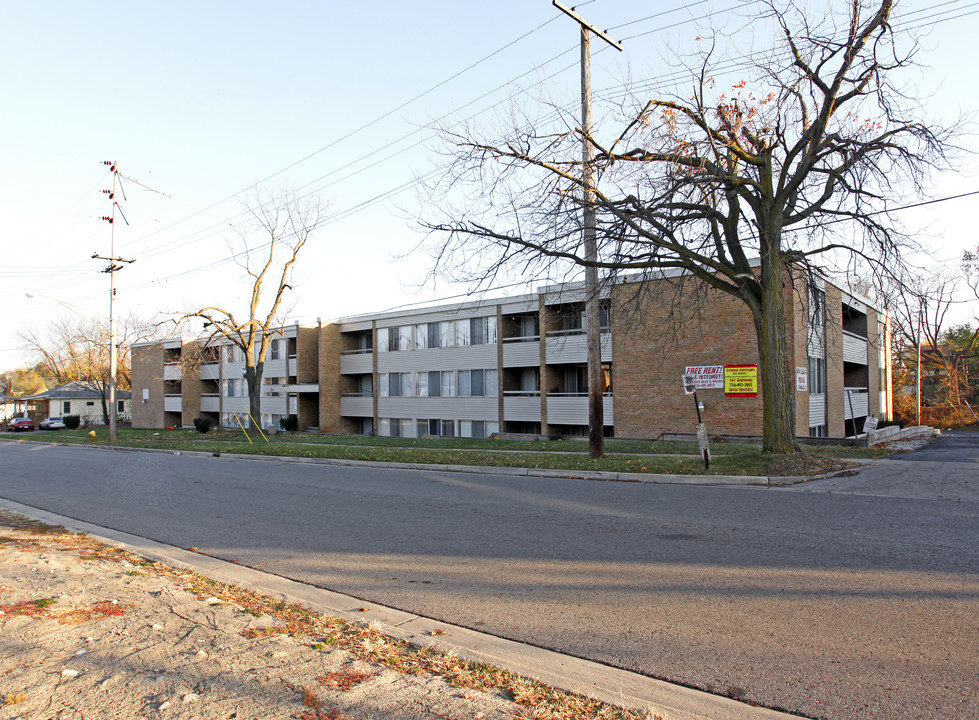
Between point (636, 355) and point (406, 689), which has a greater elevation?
point (636, 355)

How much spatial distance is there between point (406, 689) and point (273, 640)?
133cm

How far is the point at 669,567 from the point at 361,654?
11.6ft

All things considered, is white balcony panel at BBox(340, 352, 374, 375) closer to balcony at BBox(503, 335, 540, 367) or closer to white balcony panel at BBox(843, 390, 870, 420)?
balcony at BBox(503, 335, 540, 367)

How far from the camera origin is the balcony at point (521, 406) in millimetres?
32719

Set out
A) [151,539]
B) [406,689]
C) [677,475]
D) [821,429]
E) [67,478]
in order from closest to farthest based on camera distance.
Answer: [406,689] → [151,539] → [677,475] → [67,478] → [821,429]

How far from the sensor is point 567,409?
31281 mm

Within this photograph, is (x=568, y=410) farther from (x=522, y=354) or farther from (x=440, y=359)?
(x=440, y=359)

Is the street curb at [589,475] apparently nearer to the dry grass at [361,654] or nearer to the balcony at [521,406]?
the dry grass at [361,654]

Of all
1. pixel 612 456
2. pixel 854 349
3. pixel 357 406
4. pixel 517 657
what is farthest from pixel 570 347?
pixel 517 657

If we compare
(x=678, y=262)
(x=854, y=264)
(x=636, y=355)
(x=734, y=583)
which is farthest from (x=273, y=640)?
(x=636, y=355)

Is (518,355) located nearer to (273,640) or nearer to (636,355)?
(636,355)

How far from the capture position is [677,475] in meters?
13.6

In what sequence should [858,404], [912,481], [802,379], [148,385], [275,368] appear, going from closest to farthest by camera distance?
[912,481] < [802,379] < [858,404] < [275,368] < [148,385]

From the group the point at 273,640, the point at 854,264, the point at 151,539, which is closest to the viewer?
the point at 273,640
